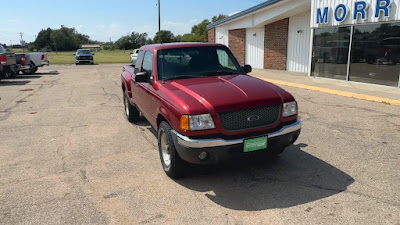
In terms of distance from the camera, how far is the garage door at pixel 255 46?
20.6 metres

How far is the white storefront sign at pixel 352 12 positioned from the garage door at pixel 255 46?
6889mm

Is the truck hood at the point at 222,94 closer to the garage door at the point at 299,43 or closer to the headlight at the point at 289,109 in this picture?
the headlight at the point at 289,109

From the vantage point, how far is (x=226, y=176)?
426 cm

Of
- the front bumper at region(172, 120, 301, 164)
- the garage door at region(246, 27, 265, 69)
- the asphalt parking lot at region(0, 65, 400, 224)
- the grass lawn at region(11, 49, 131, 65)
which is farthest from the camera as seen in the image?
the grass lawn at region(11, 49, 131, 65)

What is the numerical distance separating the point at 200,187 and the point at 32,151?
332 cm

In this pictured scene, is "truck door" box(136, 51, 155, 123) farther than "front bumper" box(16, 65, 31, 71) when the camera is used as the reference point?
No

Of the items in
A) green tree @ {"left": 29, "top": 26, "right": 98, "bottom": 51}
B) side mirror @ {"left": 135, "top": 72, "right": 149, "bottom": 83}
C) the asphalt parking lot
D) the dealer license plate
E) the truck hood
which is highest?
green tree @ {"left": 29, "top": 26, "right": 98, "bottom": 51}

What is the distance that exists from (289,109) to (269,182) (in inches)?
38.4

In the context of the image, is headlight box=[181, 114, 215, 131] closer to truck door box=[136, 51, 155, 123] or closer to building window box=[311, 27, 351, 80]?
truck door box=[136, 51, 155, 123]

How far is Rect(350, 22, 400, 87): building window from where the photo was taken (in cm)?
1069

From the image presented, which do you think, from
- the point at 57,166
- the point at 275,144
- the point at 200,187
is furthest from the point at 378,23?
the point at 57,166

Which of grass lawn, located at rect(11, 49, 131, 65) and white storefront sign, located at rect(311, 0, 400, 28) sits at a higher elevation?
white storefront sign, located at rect(311, 0, 400, 28)

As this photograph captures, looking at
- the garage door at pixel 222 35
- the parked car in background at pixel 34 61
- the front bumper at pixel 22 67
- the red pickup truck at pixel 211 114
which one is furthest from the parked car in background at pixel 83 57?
the red pickup truck at pixel 211 114

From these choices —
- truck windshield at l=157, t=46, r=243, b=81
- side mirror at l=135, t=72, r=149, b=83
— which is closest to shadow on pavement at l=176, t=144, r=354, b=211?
truck windshield at l=157, t=46, r=243, b=81
